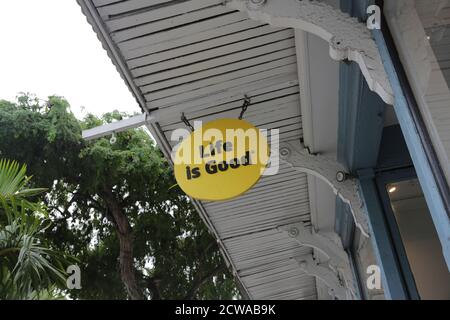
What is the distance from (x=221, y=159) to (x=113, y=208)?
7666mm

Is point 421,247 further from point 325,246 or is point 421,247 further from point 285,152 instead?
point 325,246

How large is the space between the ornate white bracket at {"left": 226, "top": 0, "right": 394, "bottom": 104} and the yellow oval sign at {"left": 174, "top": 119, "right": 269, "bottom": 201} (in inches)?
38.5

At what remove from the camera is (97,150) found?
29.3ft

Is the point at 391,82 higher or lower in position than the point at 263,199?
lower

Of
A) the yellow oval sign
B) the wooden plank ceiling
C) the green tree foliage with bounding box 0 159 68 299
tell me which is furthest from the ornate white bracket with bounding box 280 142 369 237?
the green tree foliage with bounding box 0 159 68 299

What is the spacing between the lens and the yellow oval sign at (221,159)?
2932mm

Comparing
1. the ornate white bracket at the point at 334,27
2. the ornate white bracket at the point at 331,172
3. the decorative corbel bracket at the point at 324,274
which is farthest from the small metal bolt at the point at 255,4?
the decorative corbel bracket at the point at 324,274

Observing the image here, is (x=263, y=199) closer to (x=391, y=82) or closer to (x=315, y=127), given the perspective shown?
(x=315, y=127)

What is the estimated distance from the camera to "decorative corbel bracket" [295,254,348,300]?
240 inches

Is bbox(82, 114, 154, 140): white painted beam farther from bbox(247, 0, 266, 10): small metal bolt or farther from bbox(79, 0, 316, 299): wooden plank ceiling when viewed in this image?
bbox(247, 0, 266, 10): small metal bolt

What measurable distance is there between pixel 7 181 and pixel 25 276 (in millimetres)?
700

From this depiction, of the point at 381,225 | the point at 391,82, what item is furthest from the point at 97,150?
the point at 391,82
